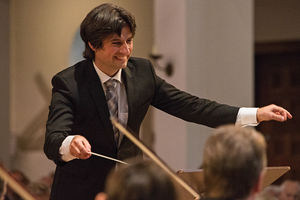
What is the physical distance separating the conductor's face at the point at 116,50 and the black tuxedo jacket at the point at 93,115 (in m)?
0.09

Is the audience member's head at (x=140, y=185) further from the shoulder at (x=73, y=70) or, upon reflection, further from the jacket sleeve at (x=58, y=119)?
the shoulder at (x=73, y=70)

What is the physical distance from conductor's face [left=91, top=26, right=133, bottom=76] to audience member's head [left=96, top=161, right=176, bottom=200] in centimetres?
126

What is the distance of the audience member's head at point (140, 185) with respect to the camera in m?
1.41

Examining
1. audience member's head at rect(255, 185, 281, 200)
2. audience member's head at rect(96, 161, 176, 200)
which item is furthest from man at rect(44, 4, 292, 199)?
audience member's head at rect(255, 185, 281, 200)

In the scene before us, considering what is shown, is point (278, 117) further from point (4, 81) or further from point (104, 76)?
point (4, 81)

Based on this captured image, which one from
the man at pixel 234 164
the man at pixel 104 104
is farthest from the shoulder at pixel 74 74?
the man at pixel 234 164

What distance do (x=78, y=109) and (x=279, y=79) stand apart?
561 centimetres

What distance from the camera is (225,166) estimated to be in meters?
1.65

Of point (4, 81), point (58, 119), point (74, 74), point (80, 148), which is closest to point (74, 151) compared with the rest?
point (80, 148)

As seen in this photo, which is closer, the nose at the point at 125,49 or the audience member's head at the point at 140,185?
the audience member's head at the point at 140,185

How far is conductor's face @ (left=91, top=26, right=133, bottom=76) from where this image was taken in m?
2.69

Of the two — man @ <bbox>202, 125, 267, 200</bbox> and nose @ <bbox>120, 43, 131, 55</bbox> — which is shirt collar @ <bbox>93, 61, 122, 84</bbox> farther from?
man @ <bbox>202, 125, 267, 200</bbox>

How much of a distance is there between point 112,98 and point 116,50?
0.72 ft

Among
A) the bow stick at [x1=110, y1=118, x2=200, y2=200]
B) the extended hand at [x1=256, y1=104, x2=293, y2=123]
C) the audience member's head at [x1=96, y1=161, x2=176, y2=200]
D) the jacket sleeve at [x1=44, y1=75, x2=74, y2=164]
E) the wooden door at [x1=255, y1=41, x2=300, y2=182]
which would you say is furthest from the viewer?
the wooden door at [x1=255, y1=41, x2=300, y2=182]
